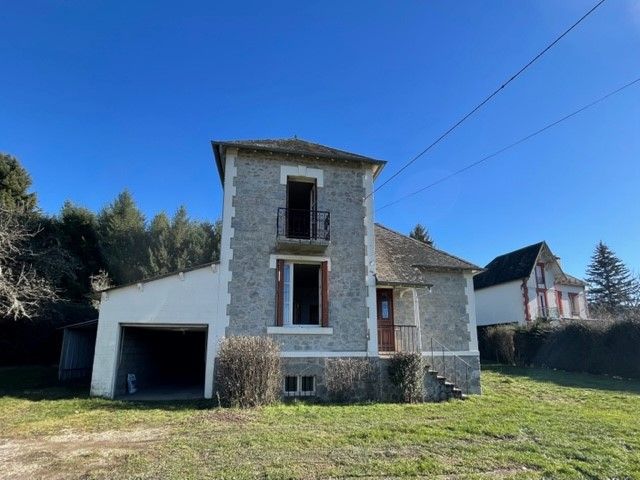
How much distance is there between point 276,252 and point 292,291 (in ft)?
4.08

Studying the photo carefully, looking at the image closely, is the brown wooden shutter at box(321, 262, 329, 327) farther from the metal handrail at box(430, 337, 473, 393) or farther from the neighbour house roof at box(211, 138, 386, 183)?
the metal handrail at box(430, 337, 473, 393)

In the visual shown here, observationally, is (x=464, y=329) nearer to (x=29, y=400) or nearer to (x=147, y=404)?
(x=147, y=404)

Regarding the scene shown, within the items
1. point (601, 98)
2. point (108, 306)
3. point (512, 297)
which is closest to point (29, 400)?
point (108, 306)

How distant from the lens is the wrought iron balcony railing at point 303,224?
40.1 ft

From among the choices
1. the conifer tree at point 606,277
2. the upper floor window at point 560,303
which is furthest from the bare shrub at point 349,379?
the conifer tree at point 606,277

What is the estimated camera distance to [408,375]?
37.3ft

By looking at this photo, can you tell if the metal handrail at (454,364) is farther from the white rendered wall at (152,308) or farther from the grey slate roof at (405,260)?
the white rendered wall at (152,308)

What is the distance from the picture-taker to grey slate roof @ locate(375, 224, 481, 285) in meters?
12.9

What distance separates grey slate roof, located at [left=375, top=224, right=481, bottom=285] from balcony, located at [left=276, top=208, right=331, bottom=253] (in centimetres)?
215

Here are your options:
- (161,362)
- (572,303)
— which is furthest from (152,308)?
(572,303)

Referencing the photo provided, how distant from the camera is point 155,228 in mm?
Answer: 30234

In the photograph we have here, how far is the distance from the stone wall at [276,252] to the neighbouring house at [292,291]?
0.03 m

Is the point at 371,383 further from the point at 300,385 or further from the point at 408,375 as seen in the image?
the point at 300,385

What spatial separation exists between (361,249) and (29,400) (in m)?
10.00
